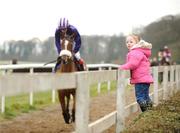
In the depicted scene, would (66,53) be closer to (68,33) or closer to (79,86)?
(68,33)

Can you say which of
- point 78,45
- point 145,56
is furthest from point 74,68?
point 145,56

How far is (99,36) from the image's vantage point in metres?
36.5

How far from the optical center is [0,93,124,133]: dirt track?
8.52 metres

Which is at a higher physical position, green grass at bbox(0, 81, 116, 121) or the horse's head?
the horse's head

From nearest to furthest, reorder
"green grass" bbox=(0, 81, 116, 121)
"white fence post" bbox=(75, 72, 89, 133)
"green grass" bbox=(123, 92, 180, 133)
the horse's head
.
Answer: "white fence post" bbox=(75, 72, 89, 133), "green grass" bbox=(123, 92, 180, 133), the horse's head, "green grass" bbox=(0, 81, 116, 121)

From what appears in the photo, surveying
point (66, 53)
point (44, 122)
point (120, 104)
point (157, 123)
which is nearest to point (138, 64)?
point (120, 104)

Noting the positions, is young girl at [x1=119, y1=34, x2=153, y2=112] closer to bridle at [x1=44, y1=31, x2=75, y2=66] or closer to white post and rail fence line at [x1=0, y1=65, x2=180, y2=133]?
white post and rail fence line at [x1=0, y1=65, x2=180, y2=133]

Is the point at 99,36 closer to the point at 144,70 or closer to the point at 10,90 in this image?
the point at 144,70

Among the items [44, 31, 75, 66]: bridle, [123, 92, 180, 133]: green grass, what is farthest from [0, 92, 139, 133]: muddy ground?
[44, 31, 75, 66]: bridle

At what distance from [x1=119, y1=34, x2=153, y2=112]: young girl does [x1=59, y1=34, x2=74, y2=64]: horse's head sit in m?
1.13

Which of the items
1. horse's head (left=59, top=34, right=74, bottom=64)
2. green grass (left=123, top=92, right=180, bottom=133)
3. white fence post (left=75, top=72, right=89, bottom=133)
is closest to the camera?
white fence post (left=75, top=72, right=89, bottom=133)

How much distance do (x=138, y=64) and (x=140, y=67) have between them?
0.10 metres

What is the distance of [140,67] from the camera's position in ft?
25.6

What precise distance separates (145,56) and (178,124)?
183cm
